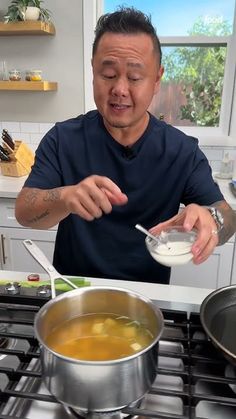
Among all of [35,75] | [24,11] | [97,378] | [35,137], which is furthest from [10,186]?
[97,378]

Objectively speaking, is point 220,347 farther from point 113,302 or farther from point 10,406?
point 10,406

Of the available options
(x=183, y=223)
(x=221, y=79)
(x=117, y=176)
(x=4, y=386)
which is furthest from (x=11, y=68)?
(x=4, y=386)

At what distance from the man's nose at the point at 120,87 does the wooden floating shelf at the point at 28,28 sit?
1418 millimetres

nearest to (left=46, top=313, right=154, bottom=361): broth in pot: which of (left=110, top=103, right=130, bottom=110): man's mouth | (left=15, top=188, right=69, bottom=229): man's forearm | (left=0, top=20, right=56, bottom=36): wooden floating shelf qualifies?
(left=15, top=188, right=69, bottom=229): man's forearm

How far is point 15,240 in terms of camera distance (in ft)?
7.51

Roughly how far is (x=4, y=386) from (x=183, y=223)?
1.72ft

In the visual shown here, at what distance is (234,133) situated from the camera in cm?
258

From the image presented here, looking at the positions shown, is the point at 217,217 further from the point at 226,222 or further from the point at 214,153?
the point at 214,153

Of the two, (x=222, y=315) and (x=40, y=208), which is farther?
(x=40, y=208)

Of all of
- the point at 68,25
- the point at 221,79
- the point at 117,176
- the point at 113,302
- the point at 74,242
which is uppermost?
the point at 68,25

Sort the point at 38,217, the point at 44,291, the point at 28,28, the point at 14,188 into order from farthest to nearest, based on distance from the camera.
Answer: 1. the point at 28,28
2. the point at 14,188
3. the point at 38,217
4. the point at 44,291

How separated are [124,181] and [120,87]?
0.32 meters

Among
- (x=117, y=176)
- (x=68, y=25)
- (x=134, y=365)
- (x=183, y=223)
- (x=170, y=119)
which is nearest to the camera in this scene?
(x=134, y=365)

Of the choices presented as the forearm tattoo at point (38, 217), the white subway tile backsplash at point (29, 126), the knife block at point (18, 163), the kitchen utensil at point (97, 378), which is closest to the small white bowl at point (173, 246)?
the kitchen utensil at point (97, 378)
